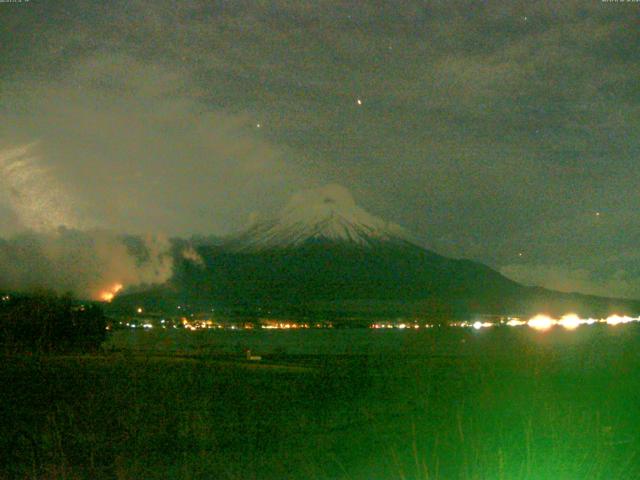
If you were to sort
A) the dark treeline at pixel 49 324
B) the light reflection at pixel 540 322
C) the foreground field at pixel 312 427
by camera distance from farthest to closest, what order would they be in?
the light reflection at pixel 540 322, the dark treeline at pixel 49 324, the foreground field at pixel 312 427

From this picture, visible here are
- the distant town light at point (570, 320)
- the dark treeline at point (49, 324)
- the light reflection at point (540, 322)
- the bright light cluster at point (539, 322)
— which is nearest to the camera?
the dark treeline at point (49, 324)

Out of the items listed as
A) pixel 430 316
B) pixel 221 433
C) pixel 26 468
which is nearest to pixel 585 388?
pixel 221 433

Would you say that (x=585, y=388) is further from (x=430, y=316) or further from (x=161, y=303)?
(x=161, y=303)

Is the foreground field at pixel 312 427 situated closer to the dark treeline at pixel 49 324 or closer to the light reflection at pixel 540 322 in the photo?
the dark treeline at pixel 49 324

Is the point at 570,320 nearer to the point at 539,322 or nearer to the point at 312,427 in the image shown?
the point at 539,322

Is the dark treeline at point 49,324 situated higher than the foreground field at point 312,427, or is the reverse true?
the dark treeline at point 49,324

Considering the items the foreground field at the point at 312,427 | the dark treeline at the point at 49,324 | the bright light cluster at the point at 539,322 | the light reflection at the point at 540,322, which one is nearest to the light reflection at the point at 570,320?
the bright light cluster at the point at 539,322

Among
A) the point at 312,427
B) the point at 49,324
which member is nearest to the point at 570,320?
the point at 49,324
